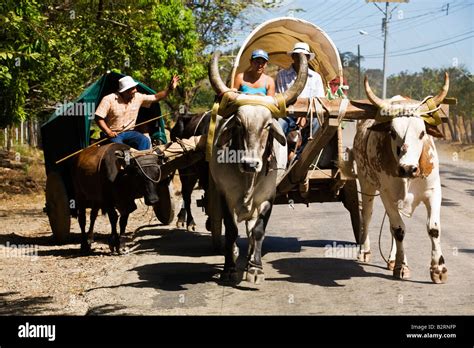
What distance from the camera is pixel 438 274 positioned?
30.4 ft

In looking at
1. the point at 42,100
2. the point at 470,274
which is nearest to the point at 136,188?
the point at 470,274

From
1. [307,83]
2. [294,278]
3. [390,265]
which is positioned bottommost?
[294,278]

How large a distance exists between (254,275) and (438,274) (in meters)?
2.00

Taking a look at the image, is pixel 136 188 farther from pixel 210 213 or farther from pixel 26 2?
pixel 26 2

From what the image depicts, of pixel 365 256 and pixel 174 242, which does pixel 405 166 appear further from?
pixel 174 242

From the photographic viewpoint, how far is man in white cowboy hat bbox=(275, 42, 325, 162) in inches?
438

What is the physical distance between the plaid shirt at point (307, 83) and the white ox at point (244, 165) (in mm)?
1751

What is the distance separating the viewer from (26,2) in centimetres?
1216

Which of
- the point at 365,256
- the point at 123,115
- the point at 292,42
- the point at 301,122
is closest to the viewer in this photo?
the point at 365,256

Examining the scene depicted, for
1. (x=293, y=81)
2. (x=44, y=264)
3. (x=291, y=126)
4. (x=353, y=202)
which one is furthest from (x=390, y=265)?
(x=44, y=264)

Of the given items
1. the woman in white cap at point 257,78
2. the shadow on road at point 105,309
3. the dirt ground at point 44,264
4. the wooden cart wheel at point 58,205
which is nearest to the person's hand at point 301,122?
the woman in white cap at point 257,78

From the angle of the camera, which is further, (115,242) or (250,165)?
(115,242)

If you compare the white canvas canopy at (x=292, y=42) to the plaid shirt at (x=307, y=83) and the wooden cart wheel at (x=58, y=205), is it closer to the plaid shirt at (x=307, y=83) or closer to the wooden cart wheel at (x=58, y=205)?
the plaid shirt at (x=307, y=83)

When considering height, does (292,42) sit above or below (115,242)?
above
